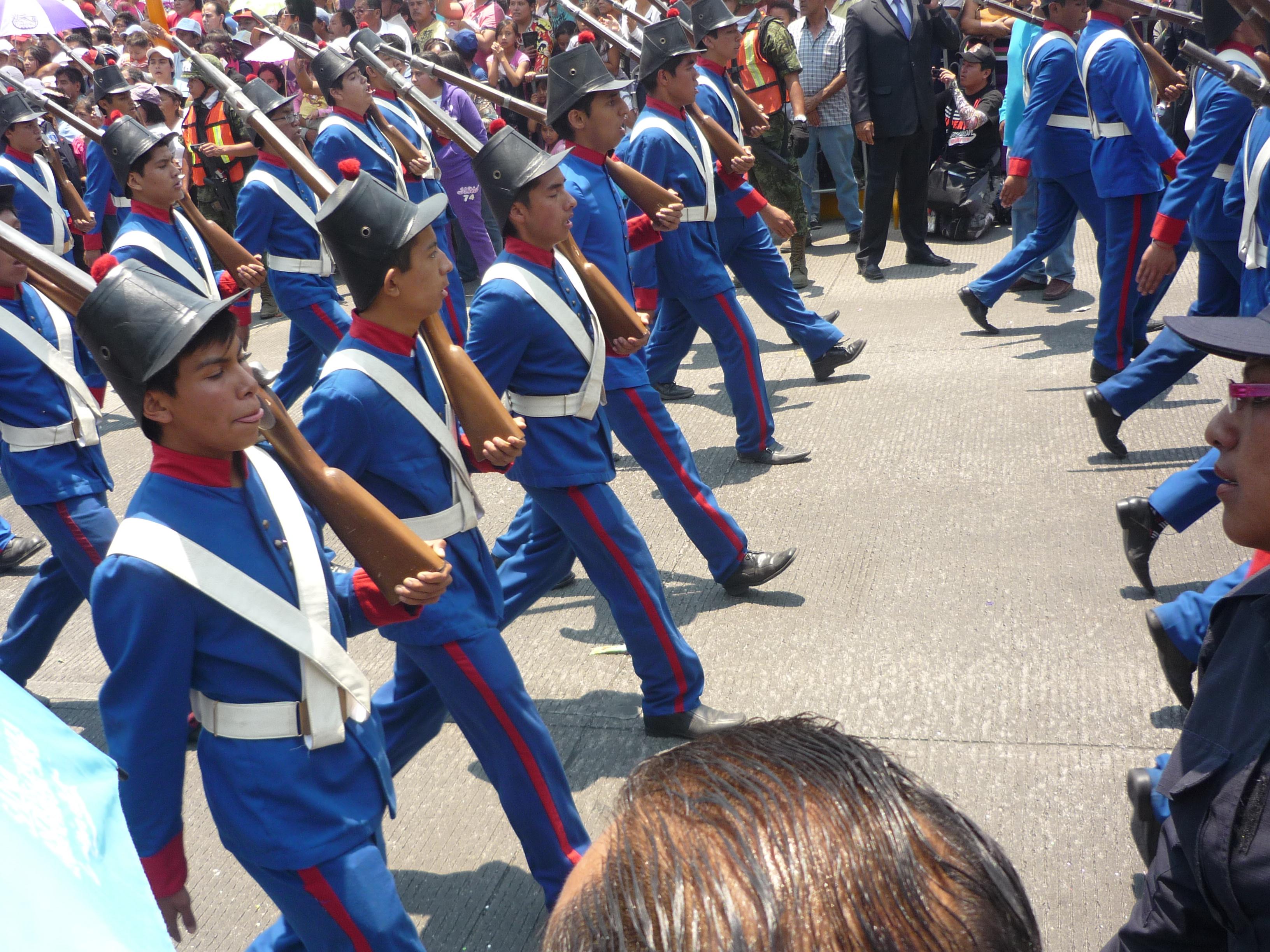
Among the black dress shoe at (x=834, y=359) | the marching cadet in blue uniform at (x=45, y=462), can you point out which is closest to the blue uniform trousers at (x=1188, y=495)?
the black dress shoe at (x=834, y=359)

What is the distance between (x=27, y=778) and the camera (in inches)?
47.3

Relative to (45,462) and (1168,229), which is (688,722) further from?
(1168,229)

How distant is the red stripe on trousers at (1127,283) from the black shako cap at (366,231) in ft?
13.9

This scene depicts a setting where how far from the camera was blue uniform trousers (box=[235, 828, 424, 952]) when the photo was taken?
7.68 feet

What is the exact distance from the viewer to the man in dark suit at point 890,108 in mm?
8867

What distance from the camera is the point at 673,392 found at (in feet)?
23.6

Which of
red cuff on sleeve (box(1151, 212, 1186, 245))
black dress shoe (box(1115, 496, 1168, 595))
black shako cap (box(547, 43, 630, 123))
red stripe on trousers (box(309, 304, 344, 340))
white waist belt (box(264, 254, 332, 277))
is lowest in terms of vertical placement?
black dress shoe (box(1115, 496, 1168, 595))

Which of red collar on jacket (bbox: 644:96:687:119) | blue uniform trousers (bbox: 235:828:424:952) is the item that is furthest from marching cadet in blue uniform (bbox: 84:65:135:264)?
blue uniform trousers (bbox: 235:828:424:952)

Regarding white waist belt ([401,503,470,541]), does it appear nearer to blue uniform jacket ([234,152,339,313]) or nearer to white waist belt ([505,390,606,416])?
white waist belt ([505,390,606,416])

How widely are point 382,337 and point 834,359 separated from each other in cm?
440

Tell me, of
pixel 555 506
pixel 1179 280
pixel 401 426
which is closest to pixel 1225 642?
pixel 401 426

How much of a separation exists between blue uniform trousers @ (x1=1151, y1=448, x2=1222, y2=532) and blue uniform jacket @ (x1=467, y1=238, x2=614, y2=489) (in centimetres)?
190

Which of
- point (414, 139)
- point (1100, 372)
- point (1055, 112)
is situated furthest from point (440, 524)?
point (414, 139)

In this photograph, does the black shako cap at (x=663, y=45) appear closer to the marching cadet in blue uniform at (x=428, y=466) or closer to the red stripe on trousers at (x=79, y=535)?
the marching cadet in blue uniform at (x=428, y=466)
